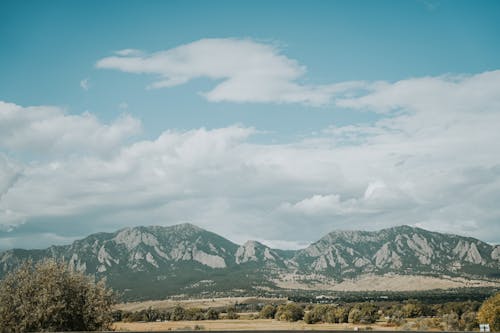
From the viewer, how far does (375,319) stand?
11844 cm

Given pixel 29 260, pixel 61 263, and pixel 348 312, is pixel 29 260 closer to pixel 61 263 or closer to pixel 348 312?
pixel 61 263

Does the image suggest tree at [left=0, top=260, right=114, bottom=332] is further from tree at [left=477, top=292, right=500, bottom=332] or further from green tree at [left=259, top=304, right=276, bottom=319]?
green tree at [left=259, top=304, right=276, bottom=319]

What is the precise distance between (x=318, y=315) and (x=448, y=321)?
36412mm

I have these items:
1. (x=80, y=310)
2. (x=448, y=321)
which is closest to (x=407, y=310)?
(x=448, y=321)

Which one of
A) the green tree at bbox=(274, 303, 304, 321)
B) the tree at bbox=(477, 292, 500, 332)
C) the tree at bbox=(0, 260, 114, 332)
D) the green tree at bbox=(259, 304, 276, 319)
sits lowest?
the green tree at bbox=(259, 304, 276, 319)

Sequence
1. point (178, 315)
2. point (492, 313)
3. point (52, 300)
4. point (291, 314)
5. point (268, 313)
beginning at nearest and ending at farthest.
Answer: point (52, 300) < point (492, 313) < point (291, 314) < point (178, 315) < point (268, 313)

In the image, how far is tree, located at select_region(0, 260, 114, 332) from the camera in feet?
117

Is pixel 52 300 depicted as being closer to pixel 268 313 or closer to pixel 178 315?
pixel 178 315

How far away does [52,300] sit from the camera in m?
36.7

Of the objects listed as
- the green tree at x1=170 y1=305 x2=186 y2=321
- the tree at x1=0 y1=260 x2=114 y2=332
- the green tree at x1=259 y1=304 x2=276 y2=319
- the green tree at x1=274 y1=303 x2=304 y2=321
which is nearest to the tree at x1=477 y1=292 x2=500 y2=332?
the green tree at x1=274 y1=303 x2=304 y2=321

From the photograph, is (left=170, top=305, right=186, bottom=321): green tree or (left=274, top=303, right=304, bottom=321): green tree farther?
(left=170, top=305, right=186, bottom=321): green tree

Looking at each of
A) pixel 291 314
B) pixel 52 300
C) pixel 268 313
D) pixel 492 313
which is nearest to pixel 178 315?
pixel 268 313

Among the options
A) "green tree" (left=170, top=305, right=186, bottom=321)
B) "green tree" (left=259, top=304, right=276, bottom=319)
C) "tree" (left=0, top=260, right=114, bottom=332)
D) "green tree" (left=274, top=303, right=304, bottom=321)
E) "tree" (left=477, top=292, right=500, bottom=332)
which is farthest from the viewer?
"green tree" (left=259, top=304, right=276, bottom=319)

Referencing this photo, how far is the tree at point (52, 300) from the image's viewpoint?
117ft
